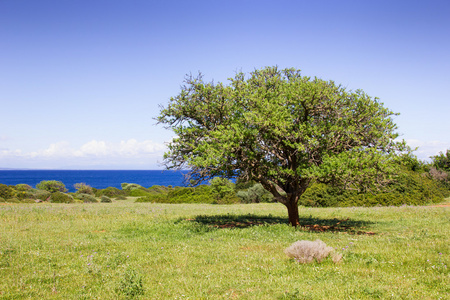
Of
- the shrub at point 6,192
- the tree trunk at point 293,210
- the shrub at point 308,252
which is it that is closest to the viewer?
the shrub at point 308,252

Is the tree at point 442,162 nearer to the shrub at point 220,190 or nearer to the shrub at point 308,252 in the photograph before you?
the shrub at point 220,190

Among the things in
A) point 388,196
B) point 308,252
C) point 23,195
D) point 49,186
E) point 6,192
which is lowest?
point 49,186

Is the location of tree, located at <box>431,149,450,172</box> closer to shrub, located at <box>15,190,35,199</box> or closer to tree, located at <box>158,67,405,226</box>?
tree, located at <box>158,67,405,226</box>

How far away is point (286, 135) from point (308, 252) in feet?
22.6

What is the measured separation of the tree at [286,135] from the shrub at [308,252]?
4.67 metres

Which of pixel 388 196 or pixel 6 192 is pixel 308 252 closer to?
pixel 388 196

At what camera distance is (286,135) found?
14703mm

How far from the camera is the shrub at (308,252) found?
29.2 feet

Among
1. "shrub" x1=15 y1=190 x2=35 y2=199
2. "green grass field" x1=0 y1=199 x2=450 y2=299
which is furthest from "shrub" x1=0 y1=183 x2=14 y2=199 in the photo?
"green grass field" x1=0 y1=199 x2=450 y2=299

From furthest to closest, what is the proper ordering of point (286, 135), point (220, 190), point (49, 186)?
point (49, 186), point (220, 190), point (286, 135)

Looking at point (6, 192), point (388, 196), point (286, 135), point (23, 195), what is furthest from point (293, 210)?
point (23, 195)

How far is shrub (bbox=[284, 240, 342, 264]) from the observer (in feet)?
29.2

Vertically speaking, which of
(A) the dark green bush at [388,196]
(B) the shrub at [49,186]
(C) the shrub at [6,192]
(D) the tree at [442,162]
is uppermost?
(D) the tree at [442,162]

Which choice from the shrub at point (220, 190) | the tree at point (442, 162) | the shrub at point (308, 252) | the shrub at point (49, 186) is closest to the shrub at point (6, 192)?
the shrub at point (49, 186)
